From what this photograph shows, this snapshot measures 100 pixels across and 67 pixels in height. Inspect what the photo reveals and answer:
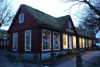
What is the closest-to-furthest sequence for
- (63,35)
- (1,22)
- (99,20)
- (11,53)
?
(99,20)
(11,53)
(63,35)
(1,22)

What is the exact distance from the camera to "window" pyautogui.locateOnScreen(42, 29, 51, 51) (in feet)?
38.9

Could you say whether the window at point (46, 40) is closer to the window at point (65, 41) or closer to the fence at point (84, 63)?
the window at point (65, 41)

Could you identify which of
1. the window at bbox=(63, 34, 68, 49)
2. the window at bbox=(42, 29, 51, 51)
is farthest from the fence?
the window at bbox=(63, 34, 68, 49)

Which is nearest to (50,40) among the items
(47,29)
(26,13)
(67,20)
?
(47,29)

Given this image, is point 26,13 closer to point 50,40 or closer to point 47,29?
point 47,29

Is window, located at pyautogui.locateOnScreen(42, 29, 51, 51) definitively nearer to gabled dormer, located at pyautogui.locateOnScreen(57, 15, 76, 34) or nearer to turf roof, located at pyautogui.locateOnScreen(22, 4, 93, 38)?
turf roof, located at pyautogui.locateOnScreen(22, 4, 93, 38)

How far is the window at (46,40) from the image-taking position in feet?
38.9

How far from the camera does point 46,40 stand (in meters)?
12.3

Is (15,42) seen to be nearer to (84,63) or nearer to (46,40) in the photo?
(46,40)

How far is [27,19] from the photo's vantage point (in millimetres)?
12992

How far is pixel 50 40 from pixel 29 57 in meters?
3.20

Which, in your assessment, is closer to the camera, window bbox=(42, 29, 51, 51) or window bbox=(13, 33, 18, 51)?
window bbox=(42, 29, 51, 51)

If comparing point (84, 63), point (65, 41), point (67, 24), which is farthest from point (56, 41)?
point (84, 63)

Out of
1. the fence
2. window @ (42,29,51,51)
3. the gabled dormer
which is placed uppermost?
the gabled dormer
